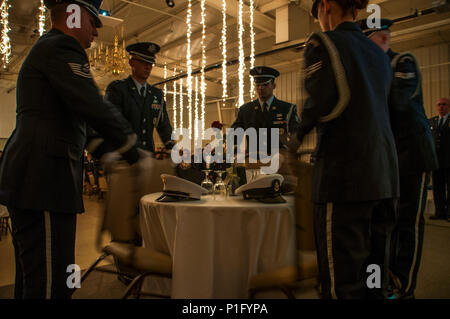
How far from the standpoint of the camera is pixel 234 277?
160 cm

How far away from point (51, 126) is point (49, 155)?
0.12 meters

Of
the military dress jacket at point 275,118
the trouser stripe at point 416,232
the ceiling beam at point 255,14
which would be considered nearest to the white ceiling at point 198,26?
the ceiling beam at point 255,14

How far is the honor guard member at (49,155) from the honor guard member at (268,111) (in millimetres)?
1989

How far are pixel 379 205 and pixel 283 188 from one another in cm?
68

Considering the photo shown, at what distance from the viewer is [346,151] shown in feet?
3.70

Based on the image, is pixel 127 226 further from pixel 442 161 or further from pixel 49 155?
pixel 442 161

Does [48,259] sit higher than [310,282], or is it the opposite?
[48,259]

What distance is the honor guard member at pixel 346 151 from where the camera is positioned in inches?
43.3

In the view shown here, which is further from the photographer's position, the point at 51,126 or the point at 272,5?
the point at 272,5

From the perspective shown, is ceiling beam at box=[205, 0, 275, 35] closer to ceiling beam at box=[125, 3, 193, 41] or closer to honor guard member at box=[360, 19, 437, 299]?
ceiling beam at box=[125, 3, 193, 41]

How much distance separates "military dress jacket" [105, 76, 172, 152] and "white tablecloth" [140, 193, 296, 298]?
1084 millimetres

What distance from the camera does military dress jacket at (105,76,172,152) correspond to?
2.47 metres

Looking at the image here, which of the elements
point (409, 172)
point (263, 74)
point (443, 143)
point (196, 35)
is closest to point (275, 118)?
point (263, 74)

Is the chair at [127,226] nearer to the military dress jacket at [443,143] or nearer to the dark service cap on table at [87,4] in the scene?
the dark service cap on table at [87,4]
